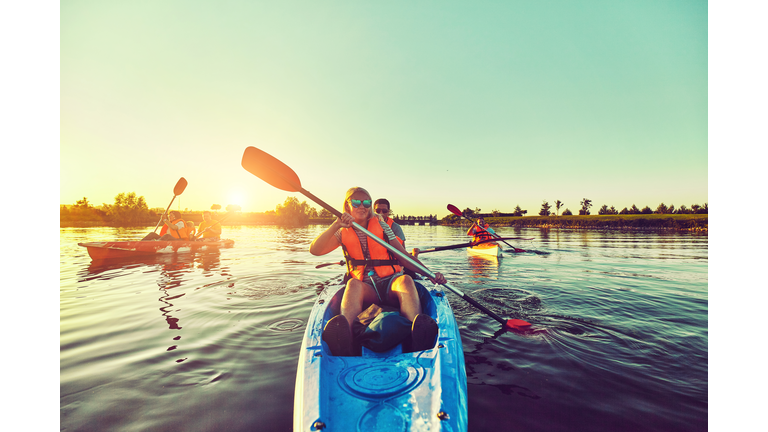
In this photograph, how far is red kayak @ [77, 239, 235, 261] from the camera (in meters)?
9.97

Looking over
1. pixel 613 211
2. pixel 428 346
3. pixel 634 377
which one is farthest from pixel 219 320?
pixel 613 211

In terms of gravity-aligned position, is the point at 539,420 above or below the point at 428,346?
below

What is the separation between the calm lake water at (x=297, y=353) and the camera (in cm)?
241

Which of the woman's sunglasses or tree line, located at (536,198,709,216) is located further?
tree line, located at (536,198,709,216)

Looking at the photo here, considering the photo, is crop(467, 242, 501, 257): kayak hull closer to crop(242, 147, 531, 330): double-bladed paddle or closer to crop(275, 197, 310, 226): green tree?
crop(242, 147, 531, 330): double-bladed paddle

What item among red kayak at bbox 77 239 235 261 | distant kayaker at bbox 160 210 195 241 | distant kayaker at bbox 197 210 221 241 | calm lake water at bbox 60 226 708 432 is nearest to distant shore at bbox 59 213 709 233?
distant kayaker at bbox 197 210 221 241

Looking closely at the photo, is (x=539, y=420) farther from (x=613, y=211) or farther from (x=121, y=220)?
(x=613, y=211)

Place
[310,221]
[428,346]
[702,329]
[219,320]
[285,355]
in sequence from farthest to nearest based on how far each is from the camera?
[310,221] < [219,320] < [702,329] < [285,355] < [428,346]

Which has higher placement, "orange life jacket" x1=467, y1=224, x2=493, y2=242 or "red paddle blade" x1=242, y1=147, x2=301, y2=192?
"red paddle blade" x1=242, y1=147, x2=301, y2=192

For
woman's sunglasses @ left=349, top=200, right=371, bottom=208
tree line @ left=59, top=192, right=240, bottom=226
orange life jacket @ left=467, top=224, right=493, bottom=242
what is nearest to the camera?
woman's sunglasses @ left=349, top=200, right=371, bottom=208

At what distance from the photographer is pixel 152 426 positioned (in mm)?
2285

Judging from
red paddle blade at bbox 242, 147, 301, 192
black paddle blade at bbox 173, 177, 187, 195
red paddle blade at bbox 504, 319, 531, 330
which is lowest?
red paddle blade at bbox 504, 319, 531, 330

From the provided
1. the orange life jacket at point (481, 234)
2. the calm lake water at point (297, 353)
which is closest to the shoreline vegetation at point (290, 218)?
the orange life jacket at point (481, 234)

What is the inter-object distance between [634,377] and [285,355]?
3745 millimetres
